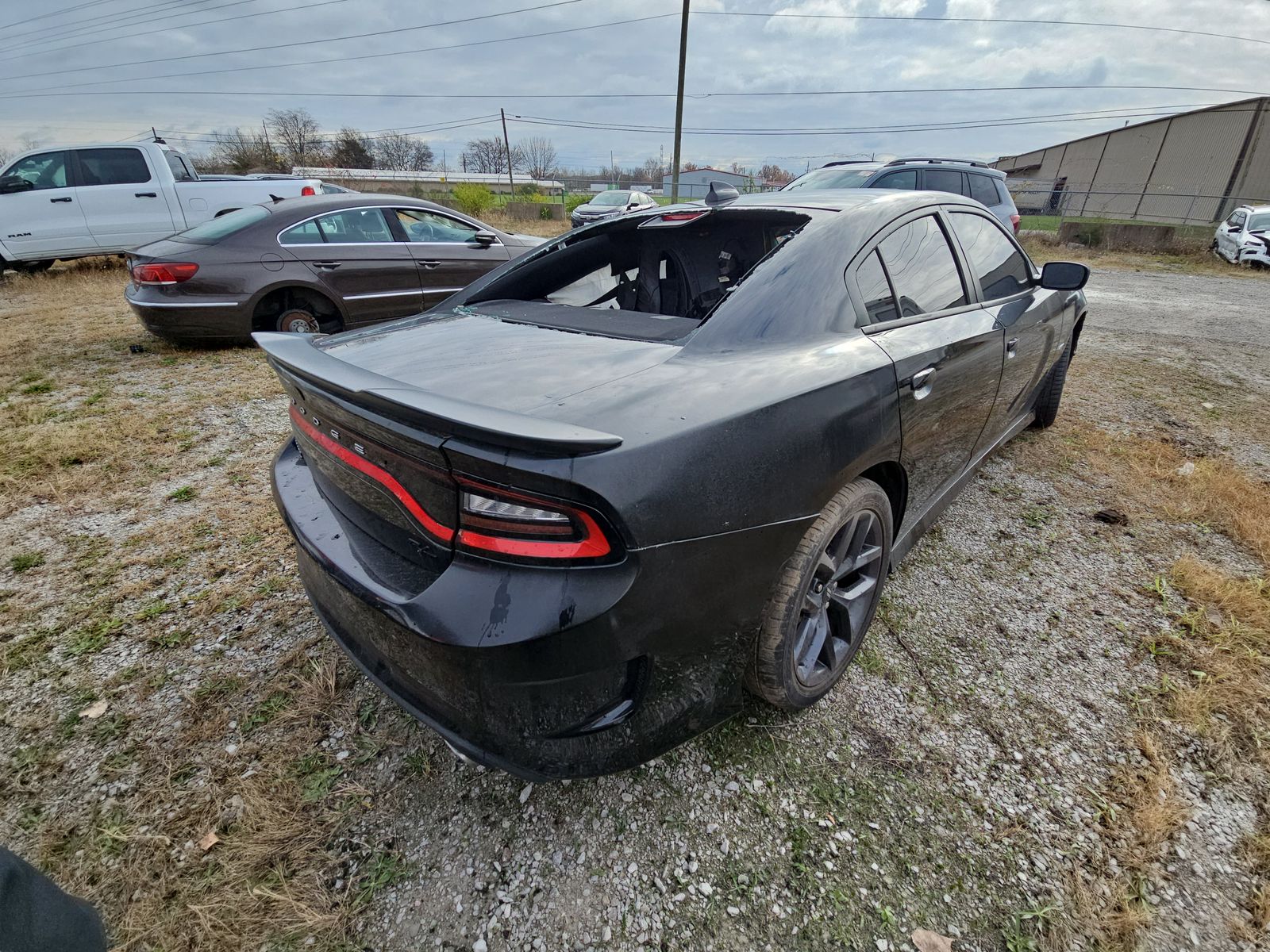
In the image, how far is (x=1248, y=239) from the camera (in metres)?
14.1

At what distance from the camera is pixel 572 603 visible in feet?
3.70

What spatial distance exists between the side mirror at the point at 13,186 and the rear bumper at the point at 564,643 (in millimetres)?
11406

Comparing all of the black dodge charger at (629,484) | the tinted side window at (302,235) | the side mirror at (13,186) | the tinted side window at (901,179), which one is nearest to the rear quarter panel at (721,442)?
the black dodge charger at (629,484)

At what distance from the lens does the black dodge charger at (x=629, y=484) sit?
1.15m

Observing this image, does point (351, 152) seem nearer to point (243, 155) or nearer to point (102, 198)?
point (243, 155)

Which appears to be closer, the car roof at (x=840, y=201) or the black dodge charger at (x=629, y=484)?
the black dodge charger at (x=629, y=484)

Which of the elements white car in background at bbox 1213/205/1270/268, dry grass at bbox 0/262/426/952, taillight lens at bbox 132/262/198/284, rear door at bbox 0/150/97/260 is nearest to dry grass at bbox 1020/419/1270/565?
dry grass at bbox 0/262/426/952

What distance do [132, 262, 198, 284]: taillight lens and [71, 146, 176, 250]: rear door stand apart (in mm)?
5253

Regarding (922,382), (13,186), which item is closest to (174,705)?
(922,382)

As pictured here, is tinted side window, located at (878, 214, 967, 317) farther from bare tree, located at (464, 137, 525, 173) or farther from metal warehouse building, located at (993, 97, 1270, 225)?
bare tree, located at (464, 137, 525, 173)

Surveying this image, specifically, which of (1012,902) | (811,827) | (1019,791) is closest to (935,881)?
(1012,902)

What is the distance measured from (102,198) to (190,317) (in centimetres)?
585

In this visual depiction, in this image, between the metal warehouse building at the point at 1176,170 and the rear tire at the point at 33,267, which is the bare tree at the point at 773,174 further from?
the rear tire at the point at 33,267

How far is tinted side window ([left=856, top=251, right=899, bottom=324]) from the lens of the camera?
1859mm
